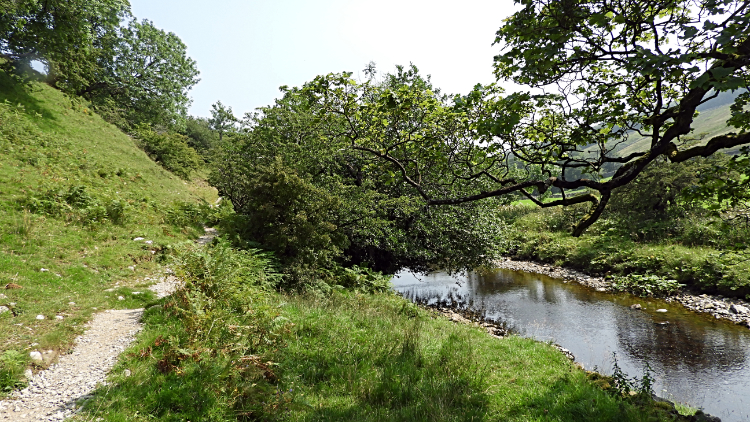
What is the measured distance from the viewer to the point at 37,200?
1220cm

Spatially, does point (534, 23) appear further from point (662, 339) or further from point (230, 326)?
point (662, 339)

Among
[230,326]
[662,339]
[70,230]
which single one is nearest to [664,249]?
[662,339]

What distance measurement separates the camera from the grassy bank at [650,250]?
1839 centimetres

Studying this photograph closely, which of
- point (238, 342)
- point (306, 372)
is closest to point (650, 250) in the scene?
point (306, 372)

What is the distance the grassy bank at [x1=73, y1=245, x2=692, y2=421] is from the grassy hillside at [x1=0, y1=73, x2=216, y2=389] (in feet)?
6.01

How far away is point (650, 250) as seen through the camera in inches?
921

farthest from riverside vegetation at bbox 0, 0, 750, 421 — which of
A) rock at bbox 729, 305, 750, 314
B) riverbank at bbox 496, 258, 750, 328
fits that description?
rock at bbox 729, 305, 750, 314

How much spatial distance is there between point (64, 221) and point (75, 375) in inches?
363

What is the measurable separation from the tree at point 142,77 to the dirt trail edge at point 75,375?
27.1m

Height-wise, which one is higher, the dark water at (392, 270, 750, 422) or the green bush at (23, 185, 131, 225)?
the green bush at (23, 185, 131, 225)

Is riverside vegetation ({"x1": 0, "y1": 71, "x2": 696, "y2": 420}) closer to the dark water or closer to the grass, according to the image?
the grass

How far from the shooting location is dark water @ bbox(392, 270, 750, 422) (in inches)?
392

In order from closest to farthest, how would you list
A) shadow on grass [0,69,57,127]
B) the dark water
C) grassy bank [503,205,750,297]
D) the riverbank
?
the dark water → the riverbank → grassy bank [503,205,750,297] → shadow on grass [0,69,57,127]

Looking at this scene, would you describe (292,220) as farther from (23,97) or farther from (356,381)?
(23,97)
